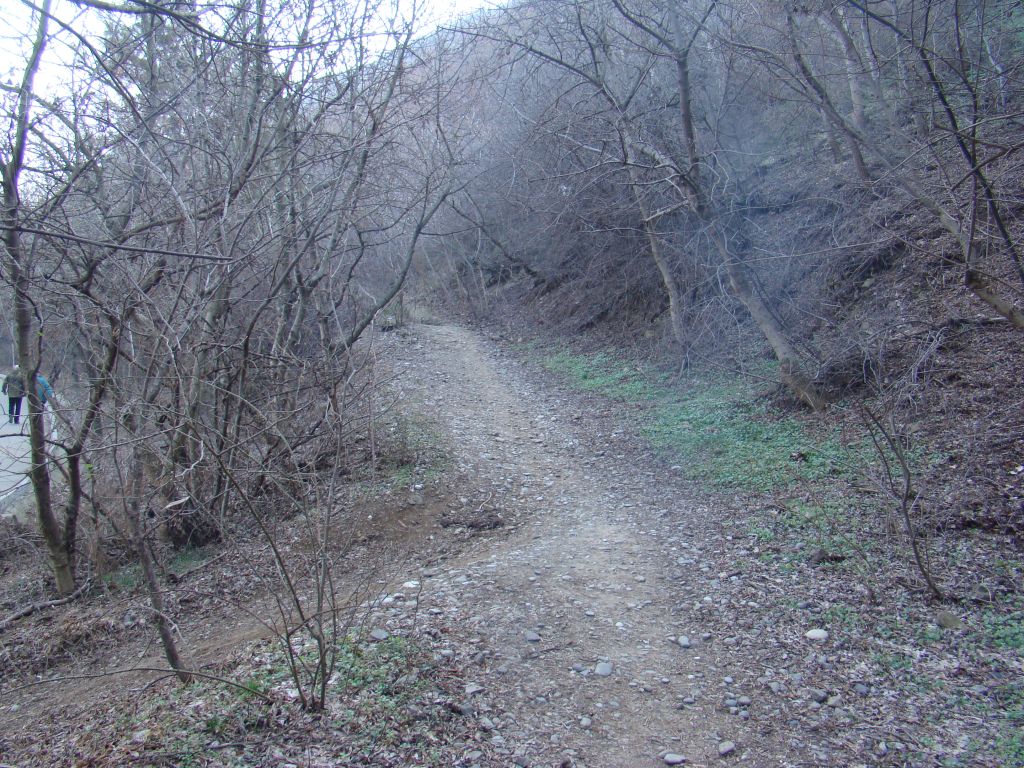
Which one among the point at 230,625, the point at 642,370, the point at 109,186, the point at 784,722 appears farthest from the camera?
the point at 642,370

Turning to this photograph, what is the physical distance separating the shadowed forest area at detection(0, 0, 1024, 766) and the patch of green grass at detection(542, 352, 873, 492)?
0.05m

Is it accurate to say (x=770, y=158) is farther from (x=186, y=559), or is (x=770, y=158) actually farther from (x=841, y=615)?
(x=186, y=559)

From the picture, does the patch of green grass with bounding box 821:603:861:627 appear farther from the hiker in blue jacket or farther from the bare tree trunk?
the hiker in blue jacket

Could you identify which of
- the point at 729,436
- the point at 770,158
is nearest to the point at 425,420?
the point at 729,436

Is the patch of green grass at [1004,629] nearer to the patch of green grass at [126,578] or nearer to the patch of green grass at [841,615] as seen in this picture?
the patch of green grass at [841,615]

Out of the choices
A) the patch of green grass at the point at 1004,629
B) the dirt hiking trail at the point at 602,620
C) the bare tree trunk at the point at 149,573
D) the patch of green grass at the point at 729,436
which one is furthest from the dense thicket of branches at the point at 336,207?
the patch of green grass at the point at 1004,629

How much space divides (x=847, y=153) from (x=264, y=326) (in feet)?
34.0

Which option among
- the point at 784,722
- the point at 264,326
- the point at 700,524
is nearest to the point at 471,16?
the point at 264,326

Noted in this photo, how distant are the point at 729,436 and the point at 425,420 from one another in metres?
4.05

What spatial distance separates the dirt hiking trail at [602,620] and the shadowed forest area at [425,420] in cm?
4

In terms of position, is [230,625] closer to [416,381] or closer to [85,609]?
[85,609]

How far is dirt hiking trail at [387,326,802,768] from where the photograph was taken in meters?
3.49

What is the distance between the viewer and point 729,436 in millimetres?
8195

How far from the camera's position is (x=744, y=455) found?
297 inches
